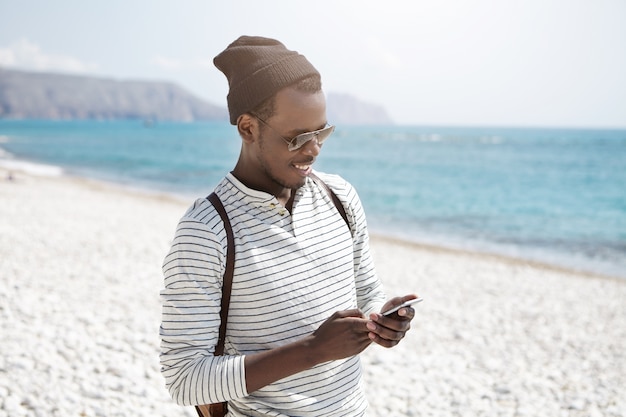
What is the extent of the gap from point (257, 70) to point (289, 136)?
0.72 ft

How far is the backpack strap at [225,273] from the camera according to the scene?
70.4 inches

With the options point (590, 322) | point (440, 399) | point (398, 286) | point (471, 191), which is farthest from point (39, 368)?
point (471, 191)

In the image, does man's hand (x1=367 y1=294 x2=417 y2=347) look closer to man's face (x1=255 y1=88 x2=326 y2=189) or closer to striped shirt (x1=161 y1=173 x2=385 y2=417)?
striped shirt (x1=161 y1=173 x2=385 y2=417)

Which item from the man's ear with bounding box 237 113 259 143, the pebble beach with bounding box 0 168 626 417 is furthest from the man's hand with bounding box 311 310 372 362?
the pebble beach with bounding box 0 168 626 417

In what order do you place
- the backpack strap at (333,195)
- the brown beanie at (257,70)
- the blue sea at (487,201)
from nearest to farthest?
the brown beanie at (257,70)
the backpack strap at (333,195)
the blue sea at (487,201)

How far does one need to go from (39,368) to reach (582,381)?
544 cm

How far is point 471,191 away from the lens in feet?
106

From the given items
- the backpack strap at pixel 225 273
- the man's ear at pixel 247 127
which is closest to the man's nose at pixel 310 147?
the man's ear at pixel 247 127

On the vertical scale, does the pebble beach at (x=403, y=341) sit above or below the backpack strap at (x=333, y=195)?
below

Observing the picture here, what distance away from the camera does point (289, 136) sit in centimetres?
190

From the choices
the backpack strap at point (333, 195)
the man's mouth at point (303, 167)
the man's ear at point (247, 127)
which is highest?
the man's ear at point (247, 127)

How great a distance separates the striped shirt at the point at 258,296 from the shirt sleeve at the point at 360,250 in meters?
0.07

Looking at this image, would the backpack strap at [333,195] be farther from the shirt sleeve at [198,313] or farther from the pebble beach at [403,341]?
the pebble beach at [403,341]

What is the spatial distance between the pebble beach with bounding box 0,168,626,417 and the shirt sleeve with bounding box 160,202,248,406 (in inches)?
129
